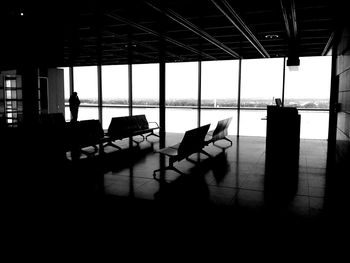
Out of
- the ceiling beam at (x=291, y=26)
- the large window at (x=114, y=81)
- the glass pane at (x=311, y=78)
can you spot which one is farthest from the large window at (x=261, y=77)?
the large window at (x=114, y=81)

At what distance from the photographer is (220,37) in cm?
917

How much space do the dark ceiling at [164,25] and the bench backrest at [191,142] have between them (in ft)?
7.79

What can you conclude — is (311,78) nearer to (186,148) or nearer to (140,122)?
(140,122)

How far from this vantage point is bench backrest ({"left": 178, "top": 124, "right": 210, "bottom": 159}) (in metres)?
6.04

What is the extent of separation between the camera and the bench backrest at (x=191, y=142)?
6.04m

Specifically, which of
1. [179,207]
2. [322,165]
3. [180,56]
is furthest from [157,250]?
[180,56]

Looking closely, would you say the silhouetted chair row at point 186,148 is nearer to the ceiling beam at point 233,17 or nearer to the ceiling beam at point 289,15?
the ceiling beam at point 233,17

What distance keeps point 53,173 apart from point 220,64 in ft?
33.0

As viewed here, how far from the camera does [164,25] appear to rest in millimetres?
7672

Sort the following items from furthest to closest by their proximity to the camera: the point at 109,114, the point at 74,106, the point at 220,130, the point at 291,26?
the point at 109,114 → the point at 74,106 → the point at 220,130 → the point at 291,26

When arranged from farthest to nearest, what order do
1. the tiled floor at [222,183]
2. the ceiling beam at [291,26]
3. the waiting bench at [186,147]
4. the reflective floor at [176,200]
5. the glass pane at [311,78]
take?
the glass pane at [311,78]
the waiting bench at [186,147]
the ceiling beam at [291,26]
the tiled floor at [222,183]
the reflective floor at [176,200]

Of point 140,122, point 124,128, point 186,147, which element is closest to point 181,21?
point 186,147

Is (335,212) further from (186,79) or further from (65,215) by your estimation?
(186,79)

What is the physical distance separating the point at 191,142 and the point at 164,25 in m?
3.17
